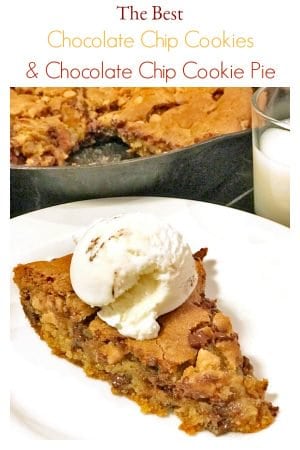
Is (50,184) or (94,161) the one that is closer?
(50,184)

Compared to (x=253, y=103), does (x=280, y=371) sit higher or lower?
lower

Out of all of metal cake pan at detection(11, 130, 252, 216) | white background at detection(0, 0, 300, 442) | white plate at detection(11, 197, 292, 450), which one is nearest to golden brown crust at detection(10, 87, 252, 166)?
metal cake pan at detection(11, 130, 252, 216)

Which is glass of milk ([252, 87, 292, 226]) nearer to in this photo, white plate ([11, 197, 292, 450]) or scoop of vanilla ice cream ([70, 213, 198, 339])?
white plate ([11, 197, 292, 450])

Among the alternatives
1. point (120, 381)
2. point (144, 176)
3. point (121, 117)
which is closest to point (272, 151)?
point (144, 176)

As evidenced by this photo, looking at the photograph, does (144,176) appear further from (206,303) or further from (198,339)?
(198,339)

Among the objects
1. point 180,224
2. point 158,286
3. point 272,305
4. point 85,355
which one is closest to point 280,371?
point 272,305
